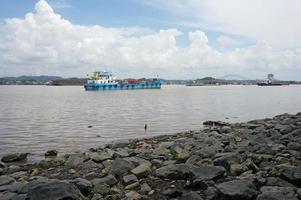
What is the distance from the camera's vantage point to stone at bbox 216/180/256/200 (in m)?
7.19

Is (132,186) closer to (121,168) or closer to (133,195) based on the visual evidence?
(133,195)

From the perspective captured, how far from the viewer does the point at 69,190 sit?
7.61 meters

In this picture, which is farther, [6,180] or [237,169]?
[6,180]

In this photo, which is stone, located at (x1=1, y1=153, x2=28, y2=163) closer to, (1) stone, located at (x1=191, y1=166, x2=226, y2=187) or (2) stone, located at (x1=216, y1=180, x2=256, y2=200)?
(1) stone, located at (x1=191, y1=166, x2=226, y2=187)

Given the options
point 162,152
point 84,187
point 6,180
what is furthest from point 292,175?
point 6,180

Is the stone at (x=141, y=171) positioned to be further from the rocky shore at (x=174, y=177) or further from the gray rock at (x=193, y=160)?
the gray rock at (x=193, y=160)

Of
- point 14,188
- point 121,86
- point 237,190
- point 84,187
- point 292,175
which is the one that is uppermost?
point 292,175

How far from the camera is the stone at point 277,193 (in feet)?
22.3

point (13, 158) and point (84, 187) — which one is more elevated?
point (84, 187)

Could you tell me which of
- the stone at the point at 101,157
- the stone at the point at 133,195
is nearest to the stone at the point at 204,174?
the stone at the point at 133,195

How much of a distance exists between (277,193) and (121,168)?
472 cm

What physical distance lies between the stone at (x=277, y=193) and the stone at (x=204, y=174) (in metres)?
1.41

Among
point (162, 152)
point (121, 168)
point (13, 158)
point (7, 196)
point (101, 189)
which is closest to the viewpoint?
point (7, 196)

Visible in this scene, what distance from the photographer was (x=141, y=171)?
10008 millimetres
